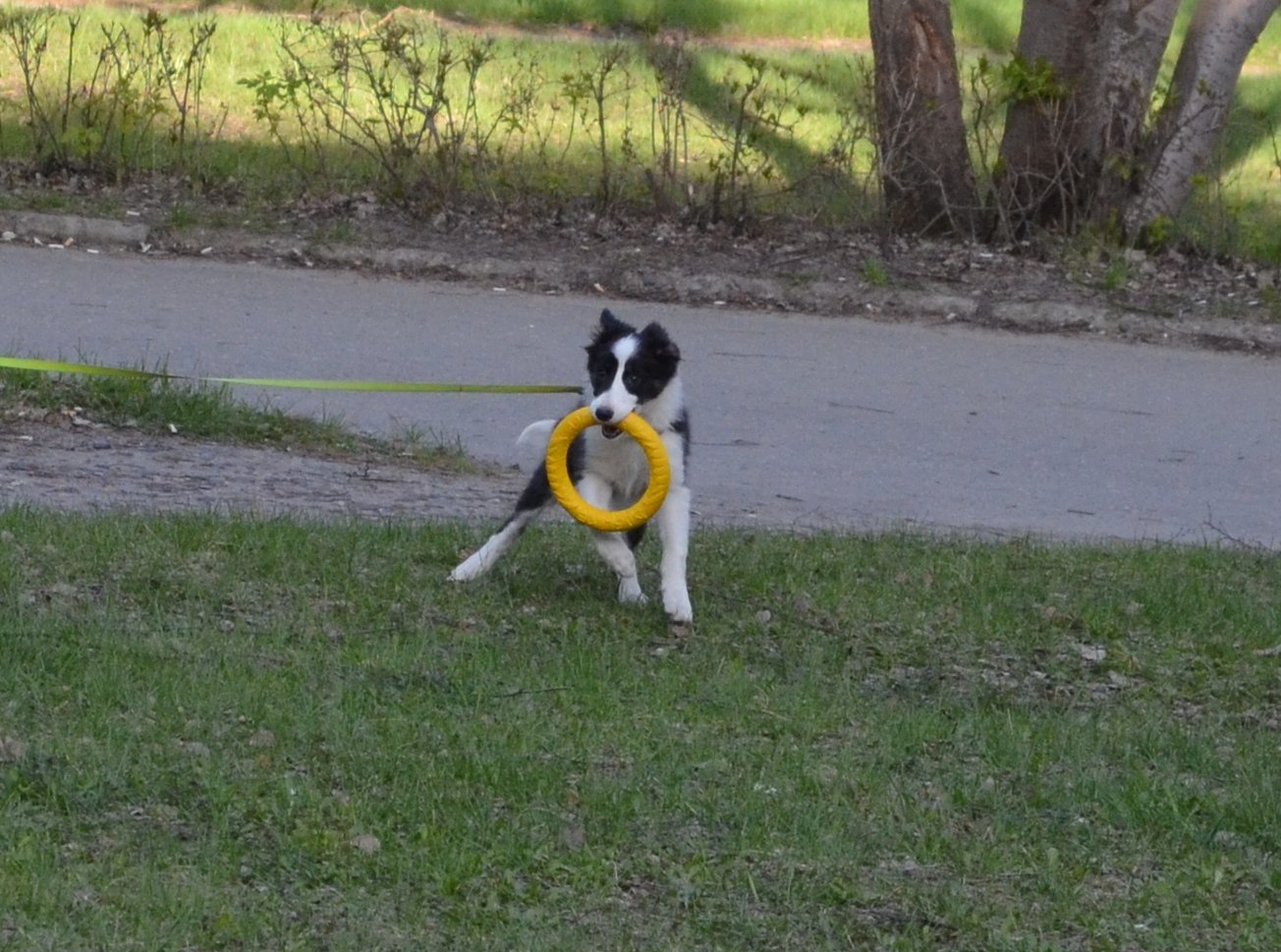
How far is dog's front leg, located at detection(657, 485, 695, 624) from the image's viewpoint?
21.1 ft

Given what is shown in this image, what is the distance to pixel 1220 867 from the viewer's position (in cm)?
463

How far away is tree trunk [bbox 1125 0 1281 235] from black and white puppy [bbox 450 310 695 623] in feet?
24.9

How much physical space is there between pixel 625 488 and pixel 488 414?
319 centimetres

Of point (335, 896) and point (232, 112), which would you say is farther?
point (232, 112)

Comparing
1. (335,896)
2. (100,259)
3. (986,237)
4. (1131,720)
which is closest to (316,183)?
(100,259)

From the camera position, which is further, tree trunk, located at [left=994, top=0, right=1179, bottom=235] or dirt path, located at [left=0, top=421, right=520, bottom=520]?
tree trunk, located at [left=994, top=0, right=1179, bottom=235]

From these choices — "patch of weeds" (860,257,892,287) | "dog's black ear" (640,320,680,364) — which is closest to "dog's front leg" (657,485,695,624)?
"dog's black ear" (640,320,680,364)

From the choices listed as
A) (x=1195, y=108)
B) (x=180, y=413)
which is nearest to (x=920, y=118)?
(x=1195, y=108)

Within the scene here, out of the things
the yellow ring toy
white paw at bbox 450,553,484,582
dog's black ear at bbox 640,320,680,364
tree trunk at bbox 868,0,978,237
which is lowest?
white paw at bbox 450,553,484,582

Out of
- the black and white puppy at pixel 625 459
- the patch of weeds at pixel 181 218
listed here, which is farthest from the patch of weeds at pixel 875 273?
the black and white puppy at pixel 625 459

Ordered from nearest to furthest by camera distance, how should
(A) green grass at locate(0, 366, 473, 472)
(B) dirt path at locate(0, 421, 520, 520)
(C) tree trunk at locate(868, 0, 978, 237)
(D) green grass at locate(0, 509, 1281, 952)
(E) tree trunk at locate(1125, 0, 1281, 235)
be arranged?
(D) green grass at locate(0, 509, 1281, 952), (B) dirt path at locate(0, 421, 520, 520), (A) green grass at locate(0, 366, 473, 472), (C) tree trunk at locate(868, 0, 978, 237), (E) tree trunk at locate(1125, 0, 1281, 235)

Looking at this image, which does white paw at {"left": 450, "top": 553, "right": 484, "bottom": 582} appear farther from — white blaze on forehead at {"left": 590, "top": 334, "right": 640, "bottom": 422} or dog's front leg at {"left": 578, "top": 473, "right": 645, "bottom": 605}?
white blaze on forehead at {"left": 590, "top": 334, "right": 640, "bottom": 422}

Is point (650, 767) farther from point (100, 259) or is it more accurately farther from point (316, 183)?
point (316, 183)

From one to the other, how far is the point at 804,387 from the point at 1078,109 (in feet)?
12.6
